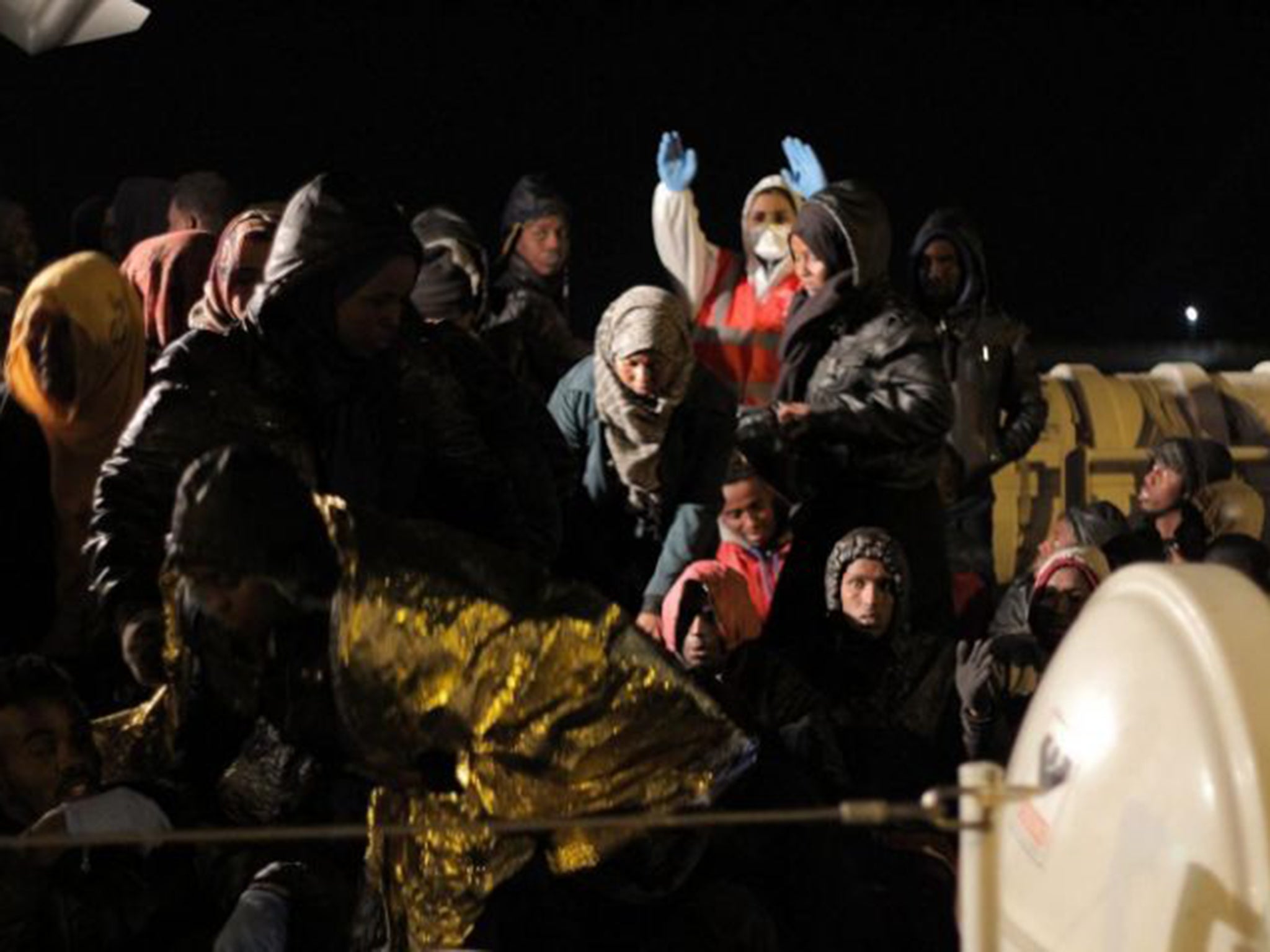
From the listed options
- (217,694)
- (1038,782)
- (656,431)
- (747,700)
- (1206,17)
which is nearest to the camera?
(1038,782)

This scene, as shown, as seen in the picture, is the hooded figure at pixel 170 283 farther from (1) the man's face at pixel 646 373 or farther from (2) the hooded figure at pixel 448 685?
(2) the hooded figure at pixel 448 685

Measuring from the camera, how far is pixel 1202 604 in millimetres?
2926

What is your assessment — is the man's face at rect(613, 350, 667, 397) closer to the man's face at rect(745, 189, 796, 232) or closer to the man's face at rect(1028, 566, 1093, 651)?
the man's face at rect(1028, 566, 1093, 651)

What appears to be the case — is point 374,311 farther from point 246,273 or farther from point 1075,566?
point 1075,566

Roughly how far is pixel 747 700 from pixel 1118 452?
9.75ft

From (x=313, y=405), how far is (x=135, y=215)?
8.93 feet

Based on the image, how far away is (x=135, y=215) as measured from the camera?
755cm

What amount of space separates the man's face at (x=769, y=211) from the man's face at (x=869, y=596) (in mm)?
1838

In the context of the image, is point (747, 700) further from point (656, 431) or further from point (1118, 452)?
point (1118, 452)

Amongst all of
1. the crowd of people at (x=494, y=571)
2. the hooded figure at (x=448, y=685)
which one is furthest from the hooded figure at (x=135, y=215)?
the hooded figure at (x=448, y=685)

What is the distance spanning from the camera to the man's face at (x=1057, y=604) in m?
6.38

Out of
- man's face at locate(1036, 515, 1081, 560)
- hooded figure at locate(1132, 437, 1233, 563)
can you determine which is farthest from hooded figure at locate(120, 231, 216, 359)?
hooded figure at locate(1132, 437, 1233, 563)

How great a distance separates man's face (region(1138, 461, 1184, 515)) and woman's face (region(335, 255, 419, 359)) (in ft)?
10.1

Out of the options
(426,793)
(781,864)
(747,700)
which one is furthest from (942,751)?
(426,793)
